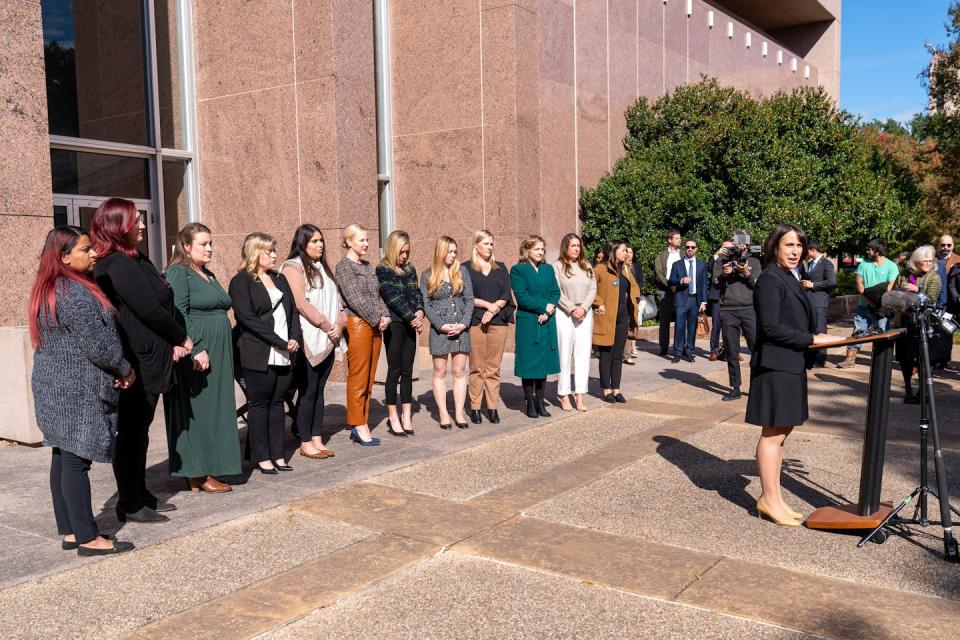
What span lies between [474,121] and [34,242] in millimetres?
7530

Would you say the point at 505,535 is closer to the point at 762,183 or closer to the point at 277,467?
the point at 277,467

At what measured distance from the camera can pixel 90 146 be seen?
10.9m

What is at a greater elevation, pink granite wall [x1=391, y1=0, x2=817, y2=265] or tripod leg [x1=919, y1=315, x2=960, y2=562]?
pink granite wall [x1=391, y1=0, x2=817, y2=265]

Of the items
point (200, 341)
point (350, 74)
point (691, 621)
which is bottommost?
point (691, 621)

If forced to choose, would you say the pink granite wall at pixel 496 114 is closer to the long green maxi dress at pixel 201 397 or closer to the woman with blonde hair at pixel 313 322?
the woman with blonde hair at pixel 313 322

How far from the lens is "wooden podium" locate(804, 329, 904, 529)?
481cm

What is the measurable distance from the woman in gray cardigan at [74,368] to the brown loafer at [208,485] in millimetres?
1274

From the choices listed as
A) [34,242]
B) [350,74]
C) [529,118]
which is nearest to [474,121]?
[529,118]

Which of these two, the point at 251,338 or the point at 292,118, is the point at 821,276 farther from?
the point at 251,338

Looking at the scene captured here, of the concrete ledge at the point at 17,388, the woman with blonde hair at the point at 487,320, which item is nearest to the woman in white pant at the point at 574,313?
the woman with blonde hair at the point at 487,320

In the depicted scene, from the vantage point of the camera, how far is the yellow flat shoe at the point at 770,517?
16.6 feet

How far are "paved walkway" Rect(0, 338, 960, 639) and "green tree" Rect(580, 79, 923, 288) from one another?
32.5 feet

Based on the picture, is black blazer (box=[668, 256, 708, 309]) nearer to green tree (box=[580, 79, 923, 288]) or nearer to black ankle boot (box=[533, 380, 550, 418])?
green tree (box=[580, 79, 923, 288])

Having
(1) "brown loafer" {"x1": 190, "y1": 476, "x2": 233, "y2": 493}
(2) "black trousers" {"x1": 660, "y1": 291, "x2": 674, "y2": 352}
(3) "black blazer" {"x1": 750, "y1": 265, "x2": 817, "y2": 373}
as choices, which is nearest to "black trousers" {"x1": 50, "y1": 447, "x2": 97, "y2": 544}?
(1) "brown loafer" {"x1": 190, "y1": 476, "x2": 233, "y2": 493}
